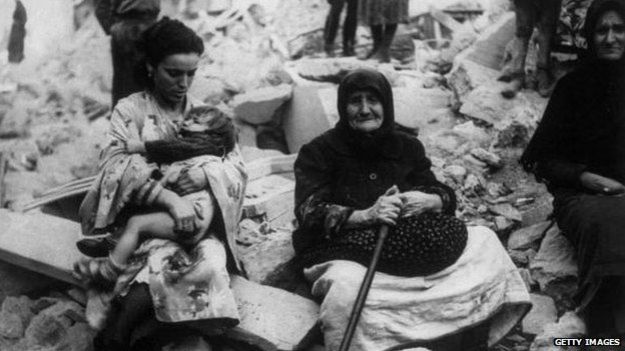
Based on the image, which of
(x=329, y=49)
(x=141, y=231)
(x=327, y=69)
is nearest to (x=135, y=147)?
(x=141, y=231)

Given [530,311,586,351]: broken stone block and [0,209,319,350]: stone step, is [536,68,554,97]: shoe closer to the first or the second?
[530,311,586,351]: broken stone block

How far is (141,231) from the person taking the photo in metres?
3.38

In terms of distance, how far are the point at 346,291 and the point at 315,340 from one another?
42cm

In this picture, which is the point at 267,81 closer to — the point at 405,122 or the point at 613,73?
the point at 405,122

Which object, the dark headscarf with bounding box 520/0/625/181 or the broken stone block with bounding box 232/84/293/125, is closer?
the dark headscarf with bounding box 520/0/625/181

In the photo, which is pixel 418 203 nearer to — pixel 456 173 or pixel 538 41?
pixel 456 173

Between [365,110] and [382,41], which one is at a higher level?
[365,110]

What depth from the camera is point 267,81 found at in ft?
22.4

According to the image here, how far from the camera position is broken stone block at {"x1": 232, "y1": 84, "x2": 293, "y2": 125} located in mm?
6227

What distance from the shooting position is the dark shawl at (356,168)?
3.61 m

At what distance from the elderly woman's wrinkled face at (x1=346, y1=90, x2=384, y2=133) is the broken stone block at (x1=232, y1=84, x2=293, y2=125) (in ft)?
8.63

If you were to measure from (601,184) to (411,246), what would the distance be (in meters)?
1.11

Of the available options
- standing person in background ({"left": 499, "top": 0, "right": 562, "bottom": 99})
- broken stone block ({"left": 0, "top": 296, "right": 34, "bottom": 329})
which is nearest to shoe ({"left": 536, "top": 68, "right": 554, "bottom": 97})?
standing person in background ({"left": 499, "top": 0, "right": 562, "bottom": 99})

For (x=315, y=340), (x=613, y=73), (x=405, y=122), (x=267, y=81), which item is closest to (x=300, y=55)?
(x=267, y=81)
